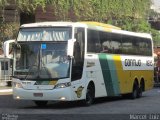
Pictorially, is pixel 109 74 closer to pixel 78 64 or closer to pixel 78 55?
pixel 78 64

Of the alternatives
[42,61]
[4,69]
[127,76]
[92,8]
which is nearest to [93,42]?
[42,61]

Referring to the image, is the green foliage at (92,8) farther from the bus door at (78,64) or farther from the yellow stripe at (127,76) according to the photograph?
the bus door at (78,64)

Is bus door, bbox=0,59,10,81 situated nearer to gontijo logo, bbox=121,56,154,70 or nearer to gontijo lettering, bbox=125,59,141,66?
gontijo logo, bbox=121,56,154,70

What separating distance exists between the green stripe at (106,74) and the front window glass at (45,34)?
2918 mm

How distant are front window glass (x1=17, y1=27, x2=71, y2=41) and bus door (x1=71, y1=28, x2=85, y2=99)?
1.50 feet

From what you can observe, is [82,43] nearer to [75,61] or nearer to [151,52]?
[75,61]

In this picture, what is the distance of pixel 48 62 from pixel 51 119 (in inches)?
191

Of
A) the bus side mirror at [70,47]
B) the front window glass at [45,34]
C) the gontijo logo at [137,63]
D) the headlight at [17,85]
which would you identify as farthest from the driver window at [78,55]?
the gontijo logo at [137,63]

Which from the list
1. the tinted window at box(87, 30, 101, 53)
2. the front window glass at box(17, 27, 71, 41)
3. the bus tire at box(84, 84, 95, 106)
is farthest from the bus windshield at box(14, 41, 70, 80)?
the bus tire at box(84, 84, 95, 106)

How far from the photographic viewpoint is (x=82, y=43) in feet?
70.8

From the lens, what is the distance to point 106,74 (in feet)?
80.0

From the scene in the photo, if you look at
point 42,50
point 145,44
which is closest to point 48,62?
point 42,50

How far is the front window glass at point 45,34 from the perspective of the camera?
68.9ft

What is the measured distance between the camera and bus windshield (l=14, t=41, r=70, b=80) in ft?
67.7
